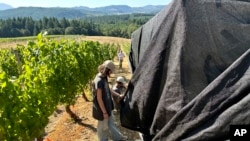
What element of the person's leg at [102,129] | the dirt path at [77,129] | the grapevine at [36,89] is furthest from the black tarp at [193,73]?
the dirt path at [77,129]

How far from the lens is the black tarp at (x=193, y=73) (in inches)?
106

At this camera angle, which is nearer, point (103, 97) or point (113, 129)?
point (103, 97)

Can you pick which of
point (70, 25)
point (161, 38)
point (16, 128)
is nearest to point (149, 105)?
point (161, 38)

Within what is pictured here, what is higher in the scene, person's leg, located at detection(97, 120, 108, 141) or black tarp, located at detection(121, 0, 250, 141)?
black tarp, located at detection(121, 0, 250, 141)

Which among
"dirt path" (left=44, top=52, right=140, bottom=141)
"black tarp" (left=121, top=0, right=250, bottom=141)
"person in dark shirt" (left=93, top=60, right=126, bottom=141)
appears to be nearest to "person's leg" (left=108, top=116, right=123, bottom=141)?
"person in dark shirt" (left=93, top=60, right=126, bottom=141)

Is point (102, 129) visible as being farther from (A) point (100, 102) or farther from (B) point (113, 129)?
(A) point (100, 102)

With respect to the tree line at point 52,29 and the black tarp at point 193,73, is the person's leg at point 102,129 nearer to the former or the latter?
the black tarp at point 193,73

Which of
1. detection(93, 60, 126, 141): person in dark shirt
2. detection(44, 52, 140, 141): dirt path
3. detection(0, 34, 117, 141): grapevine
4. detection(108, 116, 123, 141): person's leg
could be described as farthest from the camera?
detection(44, 52, 140, 141): dirt path

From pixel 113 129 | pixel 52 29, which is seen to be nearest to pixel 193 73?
pixel 113 129

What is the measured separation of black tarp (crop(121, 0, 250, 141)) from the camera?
2684 mm

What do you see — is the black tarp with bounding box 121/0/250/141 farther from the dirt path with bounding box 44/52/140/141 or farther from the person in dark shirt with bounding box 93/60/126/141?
the dirt path with bounding box 44/52/140/141

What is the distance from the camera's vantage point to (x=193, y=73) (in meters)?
3.11

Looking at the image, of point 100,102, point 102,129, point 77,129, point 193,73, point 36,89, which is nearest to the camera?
point 193,73

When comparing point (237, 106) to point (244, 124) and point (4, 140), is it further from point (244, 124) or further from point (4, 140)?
point (4, 140)
